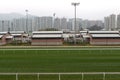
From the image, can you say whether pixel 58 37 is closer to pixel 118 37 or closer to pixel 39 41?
pixel 39 41

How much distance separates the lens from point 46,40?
3036 inches
